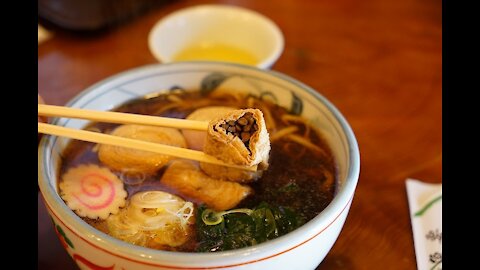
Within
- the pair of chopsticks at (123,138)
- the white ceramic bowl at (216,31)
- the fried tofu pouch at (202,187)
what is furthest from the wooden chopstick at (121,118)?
the white ceramic bowl at (216,31)

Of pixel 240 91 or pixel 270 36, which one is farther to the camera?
pixel 270 36

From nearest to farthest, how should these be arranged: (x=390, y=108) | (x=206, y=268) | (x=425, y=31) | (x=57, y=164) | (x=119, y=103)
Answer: (x=206, y=268) → (x=57, y=164) → (x=119, y=103) → (x=390, y=108) → (x=425, y=31)

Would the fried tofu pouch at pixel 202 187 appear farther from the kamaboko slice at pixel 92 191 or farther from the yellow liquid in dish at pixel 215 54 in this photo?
the yellow liquid in dish at pixel 215 54

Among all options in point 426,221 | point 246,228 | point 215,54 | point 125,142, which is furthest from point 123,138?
point 215,54

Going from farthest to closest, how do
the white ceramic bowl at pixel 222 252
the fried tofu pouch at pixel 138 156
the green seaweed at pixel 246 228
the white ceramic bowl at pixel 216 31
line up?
the white ceramic bowl at pixel 216 31 < the fried tofu pouch at pixel 138 156 < the green seaweed at pixel 246 228 < the white ceramic bowl at pixel 222 252

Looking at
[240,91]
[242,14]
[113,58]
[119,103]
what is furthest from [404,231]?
[113,58]

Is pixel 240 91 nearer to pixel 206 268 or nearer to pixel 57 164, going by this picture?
pixel 57 164
